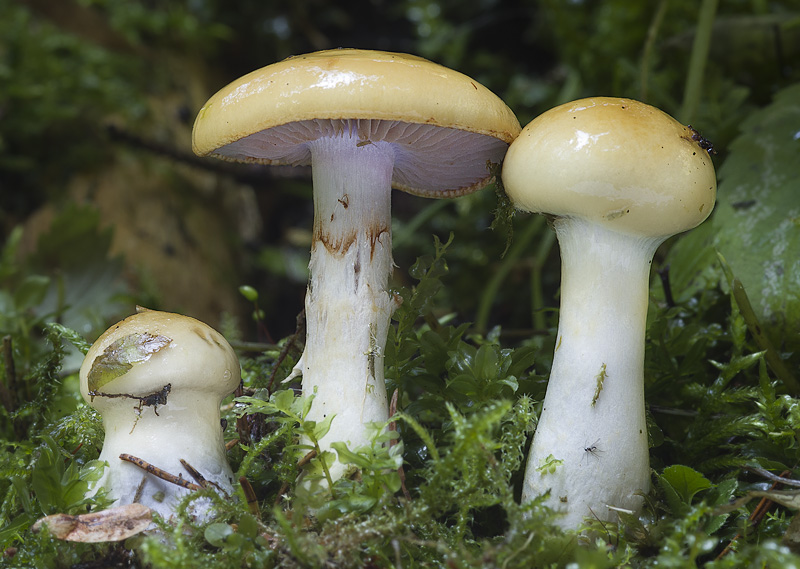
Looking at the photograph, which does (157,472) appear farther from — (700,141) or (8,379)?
(700,141)

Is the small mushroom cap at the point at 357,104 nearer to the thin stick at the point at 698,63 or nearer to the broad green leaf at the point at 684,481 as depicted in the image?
the broad green leaf at the point at 684,481

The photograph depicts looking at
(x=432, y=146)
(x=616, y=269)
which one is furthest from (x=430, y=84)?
(x=616, y=269)

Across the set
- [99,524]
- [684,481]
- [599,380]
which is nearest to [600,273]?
[599,380]

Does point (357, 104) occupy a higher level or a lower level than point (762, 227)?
higher

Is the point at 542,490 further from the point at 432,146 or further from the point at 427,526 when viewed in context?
the point at 432,146

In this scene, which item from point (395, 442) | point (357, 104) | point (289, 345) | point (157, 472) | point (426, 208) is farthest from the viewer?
point (426, 208)

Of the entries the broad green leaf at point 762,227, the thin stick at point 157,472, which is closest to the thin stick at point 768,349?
the broad green leaf at point 762,227

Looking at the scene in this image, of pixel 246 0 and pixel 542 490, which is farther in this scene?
pixel 246 0
